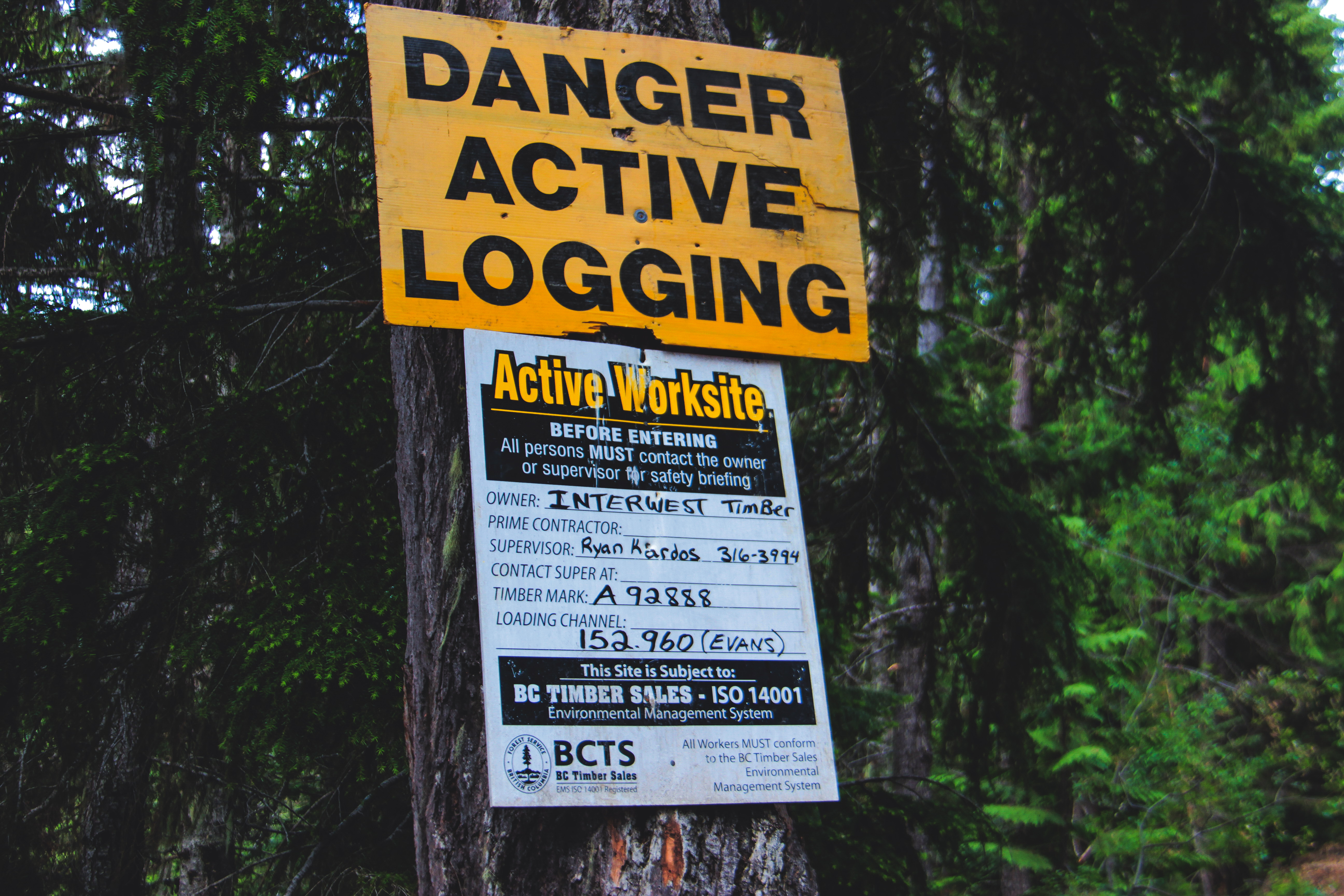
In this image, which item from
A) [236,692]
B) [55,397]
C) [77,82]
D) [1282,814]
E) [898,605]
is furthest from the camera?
[1282,814]

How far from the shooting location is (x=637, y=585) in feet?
5.79

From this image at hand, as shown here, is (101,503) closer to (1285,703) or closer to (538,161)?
(538,161)

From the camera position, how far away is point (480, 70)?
82.7 inches

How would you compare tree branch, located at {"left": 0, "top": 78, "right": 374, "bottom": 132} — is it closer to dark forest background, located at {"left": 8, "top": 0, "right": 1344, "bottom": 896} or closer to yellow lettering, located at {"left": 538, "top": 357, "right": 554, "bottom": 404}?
dark forest background, located at {"left": 8, "top": 0, "right": 1344, "bottom": 896}

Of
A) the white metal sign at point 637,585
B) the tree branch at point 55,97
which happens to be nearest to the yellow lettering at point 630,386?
the white metal sign at point 637,585

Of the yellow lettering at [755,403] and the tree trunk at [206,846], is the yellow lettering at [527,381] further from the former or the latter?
the tree trunk at [206,846]

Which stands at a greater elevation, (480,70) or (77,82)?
(77,82)

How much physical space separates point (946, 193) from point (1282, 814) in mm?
12791

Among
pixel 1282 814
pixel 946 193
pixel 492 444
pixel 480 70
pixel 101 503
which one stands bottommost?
pixel 1282 814

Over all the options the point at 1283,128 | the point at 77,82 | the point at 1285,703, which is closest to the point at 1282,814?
the point at 1285,703

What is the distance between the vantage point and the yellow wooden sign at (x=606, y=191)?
1.98 meters

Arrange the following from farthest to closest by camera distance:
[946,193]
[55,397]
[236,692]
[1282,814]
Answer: [1282,814]
[946,193]
[55,397]
[236,692]

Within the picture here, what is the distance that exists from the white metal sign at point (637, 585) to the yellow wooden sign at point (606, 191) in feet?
0.44

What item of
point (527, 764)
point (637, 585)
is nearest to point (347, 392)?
point (637, 585)
